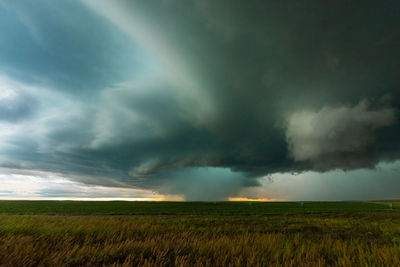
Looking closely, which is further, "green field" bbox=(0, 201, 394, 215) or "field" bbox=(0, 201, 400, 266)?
"green field" bbox=(0, 201, 394, 215)

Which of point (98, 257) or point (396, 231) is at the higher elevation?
point (98, 257)

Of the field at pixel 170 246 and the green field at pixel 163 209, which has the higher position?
the field at pixel 170 246

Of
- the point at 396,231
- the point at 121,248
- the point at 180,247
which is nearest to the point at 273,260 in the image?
the point at 180,247

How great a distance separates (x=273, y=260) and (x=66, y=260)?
3543 mm

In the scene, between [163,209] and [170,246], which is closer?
[170,246]

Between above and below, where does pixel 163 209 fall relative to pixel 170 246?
below

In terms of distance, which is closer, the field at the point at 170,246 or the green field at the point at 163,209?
the field at the point at 170,246

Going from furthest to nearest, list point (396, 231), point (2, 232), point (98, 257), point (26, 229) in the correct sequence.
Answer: point (396, 231)
point (26, 229)
point (2, 232)
point (98, 257)

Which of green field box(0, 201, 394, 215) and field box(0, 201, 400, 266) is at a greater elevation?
field box(0, 201, 400, 266)

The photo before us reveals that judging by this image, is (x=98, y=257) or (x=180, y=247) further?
(x=180, y=247)

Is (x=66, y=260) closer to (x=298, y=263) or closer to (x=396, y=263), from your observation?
(x=298, y=263)

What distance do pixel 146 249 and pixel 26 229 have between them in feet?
20.2

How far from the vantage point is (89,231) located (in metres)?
7.48

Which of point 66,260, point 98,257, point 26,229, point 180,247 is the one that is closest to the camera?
point 66,260
